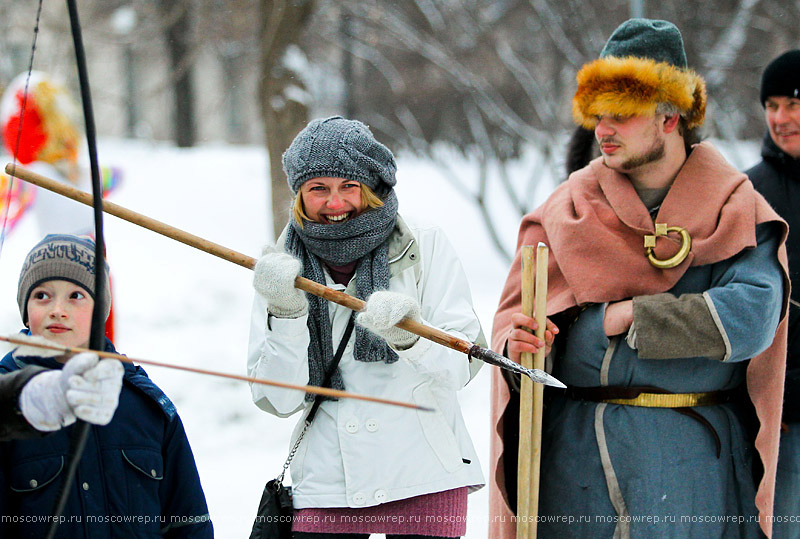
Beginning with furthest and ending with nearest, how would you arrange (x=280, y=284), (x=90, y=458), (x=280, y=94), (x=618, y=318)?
(x=280, y=94) → (x=618, y=318) → (x=280, y=284) → (x=90, y=458)

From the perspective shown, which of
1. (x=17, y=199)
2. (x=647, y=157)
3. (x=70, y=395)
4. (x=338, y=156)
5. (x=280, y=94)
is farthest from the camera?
(x=280, y=94)

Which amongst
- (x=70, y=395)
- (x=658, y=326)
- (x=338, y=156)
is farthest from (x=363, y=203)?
(x=70, y=395)

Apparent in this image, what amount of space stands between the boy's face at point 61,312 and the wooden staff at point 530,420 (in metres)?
1.10

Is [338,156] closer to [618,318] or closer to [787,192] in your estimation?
[618,318]

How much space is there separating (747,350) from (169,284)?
6.71m

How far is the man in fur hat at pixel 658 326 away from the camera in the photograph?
100 inches

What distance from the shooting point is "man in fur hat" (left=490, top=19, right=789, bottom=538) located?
8.37ft

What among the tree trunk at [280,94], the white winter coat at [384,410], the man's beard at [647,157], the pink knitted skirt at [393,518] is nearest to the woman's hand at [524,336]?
the white winter coat at [384,410]

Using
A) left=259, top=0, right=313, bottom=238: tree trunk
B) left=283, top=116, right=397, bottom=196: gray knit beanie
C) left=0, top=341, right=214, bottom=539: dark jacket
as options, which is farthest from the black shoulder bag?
left=259, top=0, right=313, bottom=238: tree trunk

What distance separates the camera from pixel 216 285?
28.2 feet

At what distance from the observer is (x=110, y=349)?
7.27ft

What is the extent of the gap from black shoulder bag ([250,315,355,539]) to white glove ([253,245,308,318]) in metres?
0.21

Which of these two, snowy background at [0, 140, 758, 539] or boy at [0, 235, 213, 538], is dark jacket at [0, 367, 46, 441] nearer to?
boy at [0, 235, 213, 538]

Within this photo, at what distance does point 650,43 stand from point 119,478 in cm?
190
